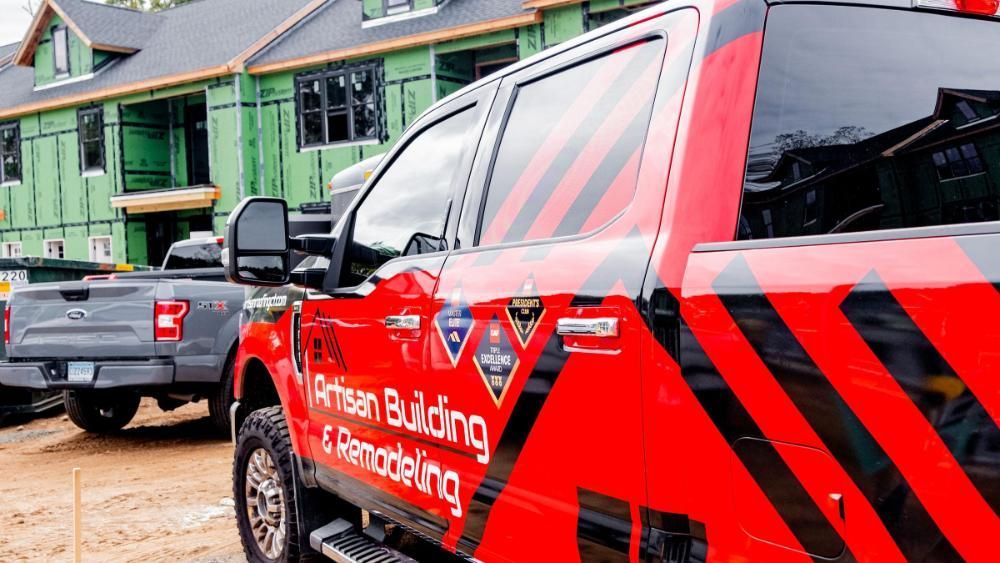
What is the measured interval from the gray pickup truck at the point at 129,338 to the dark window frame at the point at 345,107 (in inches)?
485

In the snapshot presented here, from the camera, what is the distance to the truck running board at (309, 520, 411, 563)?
11.8ft

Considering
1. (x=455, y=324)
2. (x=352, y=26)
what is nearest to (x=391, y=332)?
(x=455, y=324)

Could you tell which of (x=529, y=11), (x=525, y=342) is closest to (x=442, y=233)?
(x=525, y=342)

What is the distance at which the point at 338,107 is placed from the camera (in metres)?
21.3

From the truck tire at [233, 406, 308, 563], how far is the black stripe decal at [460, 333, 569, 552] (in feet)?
4.94

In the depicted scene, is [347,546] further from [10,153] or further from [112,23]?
[10,153]

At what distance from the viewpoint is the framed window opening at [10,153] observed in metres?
28.0

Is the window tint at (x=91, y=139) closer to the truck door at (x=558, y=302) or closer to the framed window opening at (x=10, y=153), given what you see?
the framed window opening at (x=10, y=153)

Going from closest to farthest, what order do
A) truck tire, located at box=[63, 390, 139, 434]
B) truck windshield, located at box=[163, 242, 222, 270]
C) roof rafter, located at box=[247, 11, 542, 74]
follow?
truck tire, located at box=[63, 390, 139, 434] < truck windshield, located at box=[163, 242, 222, 270] < roof rafter, located at box=[247, 11, 542, 74]

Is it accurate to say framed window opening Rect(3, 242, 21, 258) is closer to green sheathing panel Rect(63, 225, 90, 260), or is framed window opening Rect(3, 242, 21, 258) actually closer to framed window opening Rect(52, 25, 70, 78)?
green sheathing panel Rect(63, 225, 90, 260)

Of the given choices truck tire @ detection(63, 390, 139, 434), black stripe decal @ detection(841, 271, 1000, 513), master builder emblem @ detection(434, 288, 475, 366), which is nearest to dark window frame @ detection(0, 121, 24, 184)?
truck tire @ detection(63, 390, 139, 434)

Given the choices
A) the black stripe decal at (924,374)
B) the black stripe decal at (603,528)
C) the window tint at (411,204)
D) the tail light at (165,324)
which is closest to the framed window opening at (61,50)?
the tail light at (165,324)

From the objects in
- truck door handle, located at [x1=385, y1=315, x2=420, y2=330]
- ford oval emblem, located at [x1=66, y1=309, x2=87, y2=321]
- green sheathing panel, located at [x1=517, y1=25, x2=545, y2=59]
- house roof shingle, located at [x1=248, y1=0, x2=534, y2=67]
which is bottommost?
ford oval emblem, located at [x1=66, y1=309, x2=87, y2=321]

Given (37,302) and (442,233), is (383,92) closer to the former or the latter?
(37,302)
